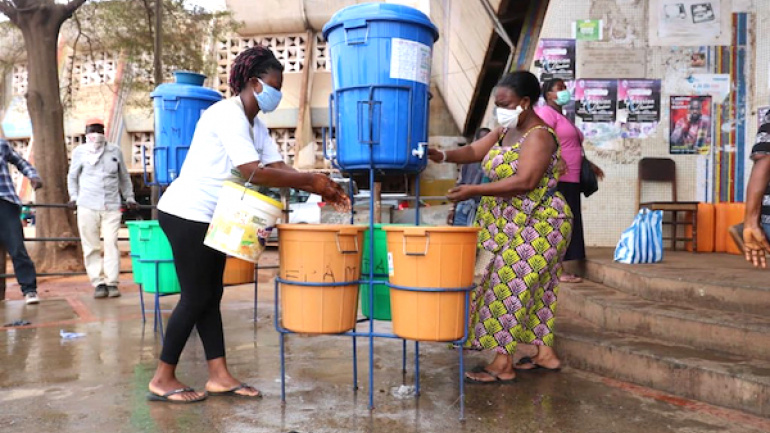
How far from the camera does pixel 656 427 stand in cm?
279

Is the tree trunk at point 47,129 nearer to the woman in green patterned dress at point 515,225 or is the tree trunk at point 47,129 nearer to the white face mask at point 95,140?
the white face mask at point 95,140

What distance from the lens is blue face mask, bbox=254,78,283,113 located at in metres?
3.15

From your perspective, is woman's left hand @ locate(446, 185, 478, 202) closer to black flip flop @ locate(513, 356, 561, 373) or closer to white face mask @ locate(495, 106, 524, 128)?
white face mask @ locate(495, 106, 524, 128)

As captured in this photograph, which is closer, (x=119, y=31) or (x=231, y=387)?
(x=231, y=387)

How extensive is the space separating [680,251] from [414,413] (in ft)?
15.7

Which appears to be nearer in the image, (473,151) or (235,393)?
(235,393)

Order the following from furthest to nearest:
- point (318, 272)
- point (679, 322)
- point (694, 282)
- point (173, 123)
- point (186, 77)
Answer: point (186, 77), point (173, 123), point (694, 282), point (679, 322), point (318, 272)

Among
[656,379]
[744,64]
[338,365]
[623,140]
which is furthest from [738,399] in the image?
[744,64]

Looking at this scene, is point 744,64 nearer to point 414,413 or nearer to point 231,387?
point 414,413

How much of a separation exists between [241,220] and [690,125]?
590 centimetres

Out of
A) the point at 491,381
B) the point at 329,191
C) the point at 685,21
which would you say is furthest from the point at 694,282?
the point at 685,21

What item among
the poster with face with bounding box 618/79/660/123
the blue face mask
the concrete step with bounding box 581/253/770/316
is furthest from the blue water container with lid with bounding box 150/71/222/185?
the poster with face with bounding box 618/79/660/123

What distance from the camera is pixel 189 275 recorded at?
124 inches

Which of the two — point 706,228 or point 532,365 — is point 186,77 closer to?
point 532,365
